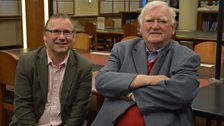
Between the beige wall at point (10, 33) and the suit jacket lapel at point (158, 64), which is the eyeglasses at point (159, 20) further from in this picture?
the beige wall at point (10, 33)

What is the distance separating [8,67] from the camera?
8.64 ft

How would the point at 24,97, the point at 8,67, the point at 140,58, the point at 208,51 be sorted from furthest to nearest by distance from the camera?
the point at 208,51, the point at 8,67, the point at 24,97, the point at 140,58

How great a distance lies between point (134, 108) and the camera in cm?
170

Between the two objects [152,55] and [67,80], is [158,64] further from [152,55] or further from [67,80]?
[67,80]

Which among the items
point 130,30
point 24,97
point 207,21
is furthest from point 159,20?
point 207,21

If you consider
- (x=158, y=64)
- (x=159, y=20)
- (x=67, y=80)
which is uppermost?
(x=159, y=20)

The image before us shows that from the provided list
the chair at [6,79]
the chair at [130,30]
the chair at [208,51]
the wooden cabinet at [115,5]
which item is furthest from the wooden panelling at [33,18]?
the wooden cabinet at [115,5]

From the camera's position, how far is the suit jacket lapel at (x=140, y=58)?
5.98 ft

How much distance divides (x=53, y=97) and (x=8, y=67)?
2.55 ft

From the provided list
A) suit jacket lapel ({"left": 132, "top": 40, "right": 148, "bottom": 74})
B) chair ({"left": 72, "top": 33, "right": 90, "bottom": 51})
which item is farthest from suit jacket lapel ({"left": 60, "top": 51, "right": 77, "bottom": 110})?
chair ({"left": 72, "top": 33, "right": 90, "bottom": 51})

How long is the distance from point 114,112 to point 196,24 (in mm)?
6102

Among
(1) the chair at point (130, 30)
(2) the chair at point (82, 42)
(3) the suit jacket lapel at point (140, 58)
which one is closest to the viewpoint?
(3) the suit jacket lapel at point (140, 58)

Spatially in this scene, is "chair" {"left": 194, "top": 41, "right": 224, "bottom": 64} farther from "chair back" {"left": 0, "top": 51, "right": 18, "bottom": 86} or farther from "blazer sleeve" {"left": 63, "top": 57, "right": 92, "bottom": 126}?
"chair back" {"left": 0, "top": 51, "right": 18, "bottom": 86}

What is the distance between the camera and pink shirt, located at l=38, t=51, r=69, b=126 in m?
2.02
